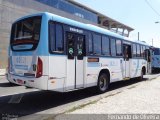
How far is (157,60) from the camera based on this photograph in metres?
29.7

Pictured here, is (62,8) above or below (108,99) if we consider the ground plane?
above

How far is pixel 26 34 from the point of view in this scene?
9.05m

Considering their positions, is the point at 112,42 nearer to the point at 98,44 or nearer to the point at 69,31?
the point at 98,44

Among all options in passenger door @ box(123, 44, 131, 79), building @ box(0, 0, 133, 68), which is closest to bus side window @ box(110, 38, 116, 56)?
passenger door @ box(123, 44, 131, 79)

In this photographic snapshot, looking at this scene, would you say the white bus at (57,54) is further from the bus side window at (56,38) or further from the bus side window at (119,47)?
the bus side window at (119,47)

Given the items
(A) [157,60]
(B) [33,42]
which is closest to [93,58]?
(B) [33,42]

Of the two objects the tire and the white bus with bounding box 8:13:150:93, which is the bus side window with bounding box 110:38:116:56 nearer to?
the white bus with bounding box 8:13:150:93

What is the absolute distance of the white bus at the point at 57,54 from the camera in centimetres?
834

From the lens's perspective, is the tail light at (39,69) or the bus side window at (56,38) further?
the bus side window at (56,38)

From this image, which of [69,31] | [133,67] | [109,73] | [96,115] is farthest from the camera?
[133,67]

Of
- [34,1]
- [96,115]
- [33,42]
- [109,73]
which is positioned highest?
[34,1]

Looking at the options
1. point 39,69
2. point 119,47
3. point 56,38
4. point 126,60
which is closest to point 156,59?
point 126,60

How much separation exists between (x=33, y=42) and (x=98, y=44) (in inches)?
147

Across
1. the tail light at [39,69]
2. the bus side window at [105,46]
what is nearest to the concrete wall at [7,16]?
the bus side window at [105,46]
